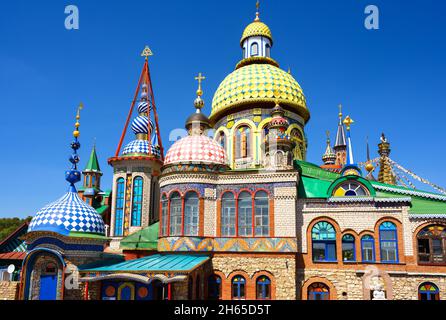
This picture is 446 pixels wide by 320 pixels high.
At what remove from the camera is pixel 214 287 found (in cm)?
1895

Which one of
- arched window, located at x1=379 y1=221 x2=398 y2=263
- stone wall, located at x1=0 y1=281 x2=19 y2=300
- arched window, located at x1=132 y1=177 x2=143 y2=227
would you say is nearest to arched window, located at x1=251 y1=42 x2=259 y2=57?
arched window, located at x1=132 y1=177 x2=143 y2=227

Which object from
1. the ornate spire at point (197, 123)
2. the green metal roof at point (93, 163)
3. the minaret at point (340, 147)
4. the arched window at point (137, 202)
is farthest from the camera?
the minaret at point (340, 147)

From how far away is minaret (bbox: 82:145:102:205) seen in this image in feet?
111

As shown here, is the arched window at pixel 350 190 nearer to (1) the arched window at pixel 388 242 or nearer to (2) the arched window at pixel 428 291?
(1) the arched window at pixel 388 242

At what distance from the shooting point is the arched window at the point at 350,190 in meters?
19.7

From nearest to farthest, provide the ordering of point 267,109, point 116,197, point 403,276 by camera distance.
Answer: point 403,276
point 267,109
point 116,197

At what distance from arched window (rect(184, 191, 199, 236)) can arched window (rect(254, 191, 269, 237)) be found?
3.07 m

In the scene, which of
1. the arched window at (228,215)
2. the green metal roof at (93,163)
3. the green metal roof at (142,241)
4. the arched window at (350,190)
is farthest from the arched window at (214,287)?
the green metal roof at (93,163)

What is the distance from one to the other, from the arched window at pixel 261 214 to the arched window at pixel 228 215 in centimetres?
121

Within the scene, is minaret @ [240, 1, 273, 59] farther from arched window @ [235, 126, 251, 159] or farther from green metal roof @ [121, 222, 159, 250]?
green metal roof @ [121, 222, 159, 250]

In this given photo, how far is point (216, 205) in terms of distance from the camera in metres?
19.8
